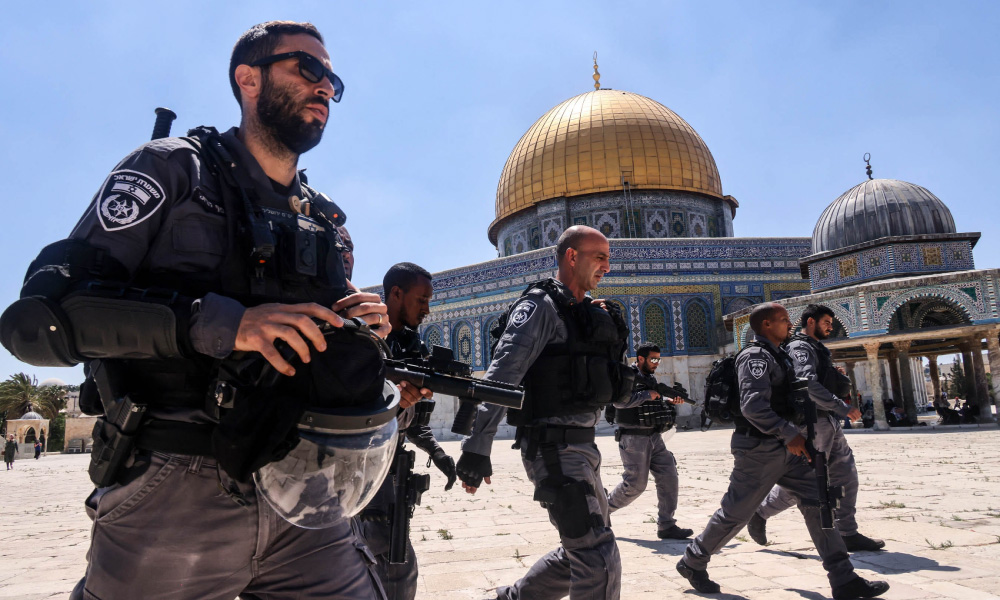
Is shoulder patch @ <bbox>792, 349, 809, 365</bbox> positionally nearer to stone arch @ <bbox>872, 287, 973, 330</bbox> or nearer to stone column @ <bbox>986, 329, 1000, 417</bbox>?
stone arch @ <bbox>872, 287, 973, 330</bbox>

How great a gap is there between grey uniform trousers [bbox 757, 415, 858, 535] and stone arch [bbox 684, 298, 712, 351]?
19044mm

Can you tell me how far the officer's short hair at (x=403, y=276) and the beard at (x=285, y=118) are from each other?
6.85 feet

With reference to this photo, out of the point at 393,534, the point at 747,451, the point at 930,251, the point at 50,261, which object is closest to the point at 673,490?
the point at 747,451

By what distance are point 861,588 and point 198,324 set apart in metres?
3.66

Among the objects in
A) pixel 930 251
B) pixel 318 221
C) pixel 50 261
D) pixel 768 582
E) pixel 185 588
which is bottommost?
pixel 768 582

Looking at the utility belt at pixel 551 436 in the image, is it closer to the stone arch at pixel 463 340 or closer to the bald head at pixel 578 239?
the bald head at pixel 578 239

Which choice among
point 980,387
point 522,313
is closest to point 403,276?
point 522,313

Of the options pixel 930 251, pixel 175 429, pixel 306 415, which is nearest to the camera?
pixel 306 415

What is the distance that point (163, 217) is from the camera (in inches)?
63.2

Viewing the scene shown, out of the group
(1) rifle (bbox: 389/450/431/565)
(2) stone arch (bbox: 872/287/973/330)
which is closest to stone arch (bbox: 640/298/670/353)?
(2) stone arch (bbox: 872/287/973/330)

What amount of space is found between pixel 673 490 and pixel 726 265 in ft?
67.1

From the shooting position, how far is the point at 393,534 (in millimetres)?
3010

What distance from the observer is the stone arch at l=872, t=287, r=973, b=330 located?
18.3 meters

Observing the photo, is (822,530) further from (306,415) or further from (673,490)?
(306,415)
